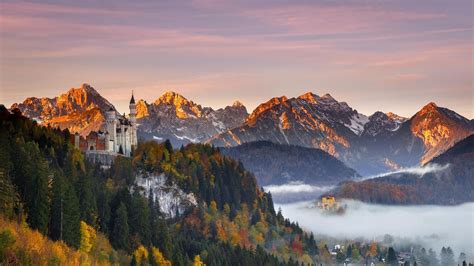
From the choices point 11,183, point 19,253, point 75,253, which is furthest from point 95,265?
point 19,253

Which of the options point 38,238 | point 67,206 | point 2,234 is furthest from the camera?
point 67,206

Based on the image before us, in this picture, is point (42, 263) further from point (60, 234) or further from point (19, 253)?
point (60, 234)

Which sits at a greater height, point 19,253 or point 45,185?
point 45,185

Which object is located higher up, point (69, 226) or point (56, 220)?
point (56, 220)

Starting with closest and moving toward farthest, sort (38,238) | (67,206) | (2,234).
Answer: (2,234), (38,238), (67,206)

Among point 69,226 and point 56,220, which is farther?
point 56,220

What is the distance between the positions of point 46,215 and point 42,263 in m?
23.0

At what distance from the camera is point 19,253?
16562 cm

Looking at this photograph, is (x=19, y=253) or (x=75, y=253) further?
(x=75, y=253)

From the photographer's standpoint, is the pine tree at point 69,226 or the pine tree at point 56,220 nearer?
the pine tree at point 56,220

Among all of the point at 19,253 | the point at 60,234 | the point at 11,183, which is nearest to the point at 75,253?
the point at 60,234

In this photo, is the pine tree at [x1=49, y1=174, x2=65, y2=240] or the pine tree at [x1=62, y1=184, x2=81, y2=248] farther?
the pine tree at [x1=62, y1=184, x2=81, y2=248]

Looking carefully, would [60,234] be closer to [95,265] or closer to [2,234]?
[95,265]

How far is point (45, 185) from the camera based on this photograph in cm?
19800
